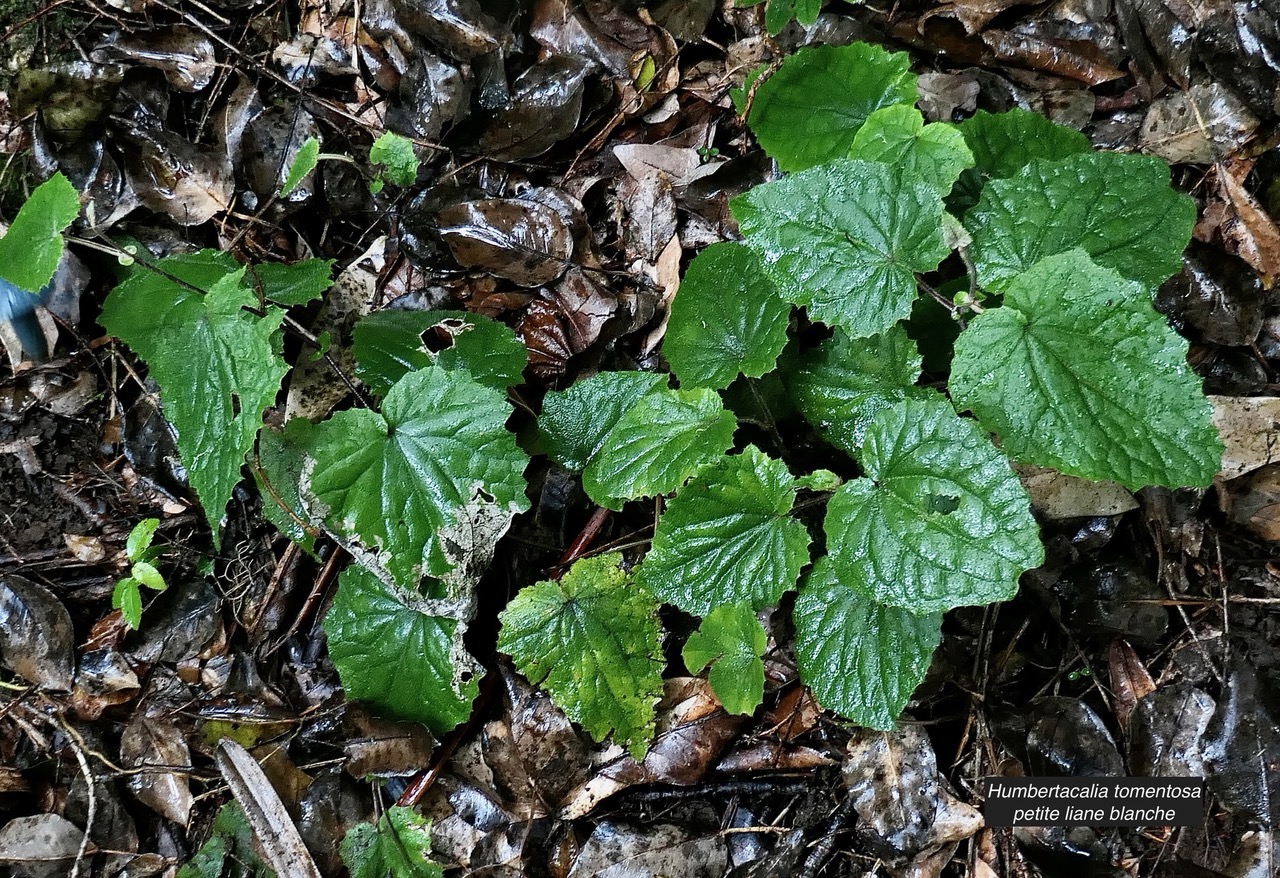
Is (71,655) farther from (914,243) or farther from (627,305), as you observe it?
(914,243)

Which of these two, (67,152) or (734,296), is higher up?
(734,296)

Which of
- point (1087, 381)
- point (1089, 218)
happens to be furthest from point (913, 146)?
point (1087, 381)

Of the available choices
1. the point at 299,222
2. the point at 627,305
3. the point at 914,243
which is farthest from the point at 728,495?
the point at 299,222

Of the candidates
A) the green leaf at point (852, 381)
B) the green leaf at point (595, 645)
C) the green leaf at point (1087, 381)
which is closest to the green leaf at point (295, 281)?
the green leaf at point (595, 645)

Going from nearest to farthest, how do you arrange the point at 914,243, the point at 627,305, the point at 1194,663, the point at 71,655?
the point at 914,243
the point at 1194,663
the point at 627,305
the point at 71,655

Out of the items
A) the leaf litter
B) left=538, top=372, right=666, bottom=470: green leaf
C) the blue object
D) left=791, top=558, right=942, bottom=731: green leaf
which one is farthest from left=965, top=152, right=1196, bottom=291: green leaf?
the blue object

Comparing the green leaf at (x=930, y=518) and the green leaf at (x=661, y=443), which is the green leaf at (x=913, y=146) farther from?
the green leaf at (x=661, y=443)

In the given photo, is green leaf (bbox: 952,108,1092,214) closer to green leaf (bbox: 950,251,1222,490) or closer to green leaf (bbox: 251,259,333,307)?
green leaf (bbox: 950,251,1222,490)
